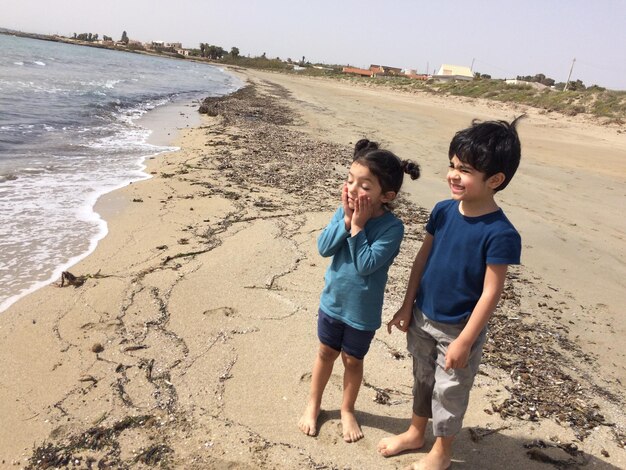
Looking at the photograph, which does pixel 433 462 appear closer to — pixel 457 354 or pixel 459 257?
pixel 457 354

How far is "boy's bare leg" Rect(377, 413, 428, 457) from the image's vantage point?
97.0 inches

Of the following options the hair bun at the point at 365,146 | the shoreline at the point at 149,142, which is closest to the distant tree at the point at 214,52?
the shoreline at the point at 149,142

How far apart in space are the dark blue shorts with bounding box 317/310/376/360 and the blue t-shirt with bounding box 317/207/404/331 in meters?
0.05

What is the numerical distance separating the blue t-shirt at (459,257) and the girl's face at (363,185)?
0.30 metres

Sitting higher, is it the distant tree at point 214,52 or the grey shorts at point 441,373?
the distant tree at point 214,52

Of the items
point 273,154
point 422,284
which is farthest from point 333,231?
point 273,154

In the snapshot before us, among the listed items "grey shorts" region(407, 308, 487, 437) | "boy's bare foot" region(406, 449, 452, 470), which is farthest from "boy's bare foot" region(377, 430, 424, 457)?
"grey shorts" region(407, 308, 487, 437)

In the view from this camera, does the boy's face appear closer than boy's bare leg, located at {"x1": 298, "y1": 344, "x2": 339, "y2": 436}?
Yes

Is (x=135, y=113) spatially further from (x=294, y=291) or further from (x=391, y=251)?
(x=391, y=251)

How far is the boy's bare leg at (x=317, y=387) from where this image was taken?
8.36 ft

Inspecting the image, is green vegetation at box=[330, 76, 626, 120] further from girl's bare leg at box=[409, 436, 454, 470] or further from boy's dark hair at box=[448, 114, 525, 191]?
girl's bare leg at box=[409, 436, 454, 470]

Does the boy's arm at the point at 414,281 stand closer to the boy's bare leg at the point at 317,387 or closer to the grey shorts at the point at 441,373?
the grey shorts at the point at 441,373

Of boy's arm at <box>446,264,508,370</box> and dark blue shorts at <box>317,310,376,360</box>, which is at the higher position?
boy's arm at <box>446,264,508,370</box>

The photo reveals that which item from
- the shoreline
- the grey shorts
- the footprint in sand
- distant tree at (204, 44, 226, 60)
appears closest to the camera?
the grey shorts
